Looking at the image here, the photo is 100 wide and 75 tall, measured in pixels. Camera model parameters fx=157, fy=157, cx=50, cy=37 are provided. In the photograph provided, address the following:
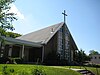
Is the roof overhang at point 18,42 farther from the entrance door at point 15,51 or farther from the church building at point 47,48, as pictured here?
the entrance door at point 15,51

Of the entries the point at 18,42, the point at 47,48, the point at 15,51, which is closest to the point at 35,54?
the point at 47,48

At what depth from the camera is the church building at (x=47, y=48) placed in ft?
82.7

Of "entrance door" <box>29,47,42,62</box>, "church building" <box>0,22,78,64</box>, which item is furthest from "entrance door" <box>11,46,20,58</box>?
"entrance door" <box>29,47,42,62</box>

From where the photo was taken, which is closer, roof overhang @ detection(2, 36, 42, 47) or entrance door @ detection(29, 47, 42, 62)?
roof overhang @ detection(2, 36, 42, 47)

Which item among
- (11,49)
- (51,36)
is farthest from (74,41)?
(11,49)

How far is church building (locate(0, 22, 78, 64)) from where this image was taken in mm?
25206

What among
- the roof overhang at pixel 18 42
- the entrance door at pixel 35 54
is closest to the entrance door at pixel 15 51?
the entrance door at pixel 35 54

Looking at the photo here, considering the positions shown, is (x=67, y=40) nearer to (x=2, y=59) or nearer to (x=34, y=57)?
(x=34, y=57)

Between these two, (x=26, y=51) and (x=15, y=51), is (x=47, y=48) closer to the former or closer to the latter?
(x=26, y=51)

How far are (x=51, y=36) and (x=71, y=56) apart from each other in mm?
7148

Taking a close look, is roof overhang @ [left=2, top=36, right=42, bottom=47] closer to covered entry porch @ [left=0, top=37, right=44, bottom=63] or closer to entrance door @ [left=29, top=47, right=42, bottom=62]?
covered entry porch @ [left=0, top=37, right=44, bottom=63]

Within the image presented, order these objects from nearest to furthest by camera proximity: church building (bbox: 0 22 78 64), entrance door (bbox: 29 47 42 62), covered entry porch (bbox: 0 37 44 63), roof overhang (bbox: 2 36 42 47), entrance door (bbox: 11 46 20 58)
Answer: roof overhang (bbox: 2 36 42 47) < covered entry porch (bbox: 0 37 44 63) < church building (bbox: 0 22 78 64) < entrance door (bbox: 11 46 20 58) < entrance door (bbox: 29 47 42 62)

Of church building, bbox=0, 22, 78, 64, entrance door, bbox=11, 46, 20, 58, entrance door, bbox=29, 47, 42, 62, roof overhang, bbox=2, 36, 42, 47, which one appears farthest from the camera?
entrance door, bbox=29, 47, 42, 62

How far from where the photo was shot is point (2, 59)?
2044 cm
